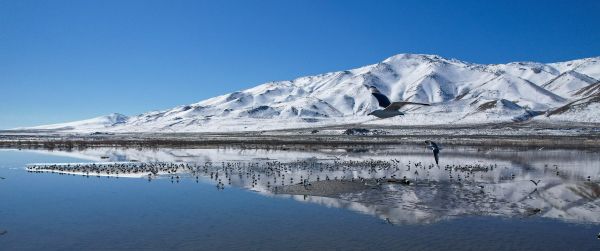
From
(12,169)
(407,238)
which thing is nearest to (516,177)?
(407,238)

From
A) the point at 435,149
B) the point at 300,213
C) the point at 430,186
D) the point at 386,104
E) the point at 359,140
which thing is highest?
the point at 386,104

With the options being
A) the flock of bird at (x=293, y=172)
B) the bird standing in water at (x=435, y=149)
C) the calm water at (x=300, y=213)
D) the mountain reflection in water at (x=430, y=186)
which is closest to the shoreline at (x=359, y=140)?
the flock of bird at (x=293, y=172)

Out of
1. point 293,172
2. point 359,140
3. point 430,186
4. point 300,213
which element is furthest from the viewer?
point 359,140

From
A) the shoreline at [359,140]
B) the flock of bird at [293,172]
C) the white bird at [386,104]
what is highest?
the white bird at [386,104]

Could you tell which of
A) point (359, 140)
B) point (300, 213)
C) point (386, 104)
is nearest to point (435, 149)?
point (386, 104)

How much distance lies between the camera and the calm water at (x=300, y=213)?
17.6 metres

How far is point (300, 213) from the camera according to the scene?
2250 centimetres

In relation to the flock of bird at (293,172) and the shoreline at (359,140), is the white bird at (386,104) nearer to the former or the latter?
the flock of bird at (293,172)

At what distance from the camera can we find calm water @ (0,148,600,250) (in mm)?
17594

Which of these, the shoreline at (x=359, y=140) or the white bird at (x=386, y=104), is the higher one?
the white bird at (x=386, y=104)

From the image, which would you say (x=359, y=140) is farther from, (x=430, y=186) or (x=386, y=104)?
(x=386, y=104)

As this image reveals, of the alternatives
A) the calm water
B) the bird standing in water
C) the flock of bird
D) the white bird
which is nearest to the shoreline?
the flock of bird

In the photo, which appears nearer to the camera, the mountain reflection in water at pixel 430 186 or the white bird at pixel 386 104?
the white bird at pixel 386 104

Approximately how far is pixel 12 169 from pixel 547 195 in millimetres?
41910
